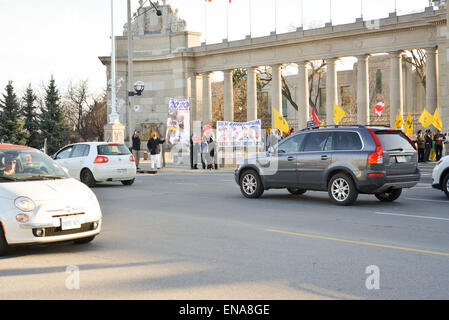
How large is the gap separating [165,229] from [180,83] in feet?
157

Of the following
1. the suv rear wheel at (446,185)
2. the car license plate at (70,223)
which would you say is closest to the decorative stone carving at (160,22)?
the suv rear wheel at (446,185)

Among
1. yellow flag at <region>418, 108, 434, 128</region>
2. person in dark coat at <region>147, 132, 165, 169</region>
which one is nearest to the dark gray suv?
person in dark coat at <region>147, 132, 165, 169</region>

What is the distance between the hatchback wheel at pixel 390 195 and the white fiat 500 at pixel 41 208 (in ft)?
27.5

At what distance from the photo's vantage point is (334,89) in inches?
1925

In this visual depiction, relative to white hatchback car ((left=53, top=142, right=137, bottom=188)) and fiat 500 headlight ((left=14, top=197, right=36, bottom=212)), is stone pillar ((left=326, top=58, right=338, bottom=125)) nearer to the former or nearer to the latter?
white hatchback car ((left=53, top=142, right=137, bottom=188))

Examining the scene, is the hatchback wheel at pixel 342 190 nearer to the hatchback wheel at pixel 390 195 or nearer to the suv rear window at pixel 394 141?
the suv rear window at pixel 394 141

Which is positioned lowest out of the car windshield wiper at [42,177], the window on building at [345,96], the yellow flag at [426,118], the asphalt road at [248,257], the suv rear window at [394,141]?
the asphalt road at [248,257]

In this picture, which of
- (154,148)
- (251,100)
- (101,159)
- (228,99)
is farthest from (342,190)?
(228,99)

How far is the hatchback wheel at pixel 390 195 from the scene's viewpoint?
14609 millimetres

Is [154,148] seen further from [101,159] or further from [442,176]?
[442,176]

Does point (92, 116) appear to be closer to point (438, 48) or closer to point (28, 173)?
point (438, 48)

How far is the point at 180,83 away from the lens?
5741 cm
